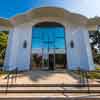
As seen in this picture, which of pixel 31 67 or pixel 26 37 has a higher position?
pixel 26 37

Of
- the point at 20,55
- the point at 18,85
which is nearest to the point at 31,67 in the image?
the point at 20,55

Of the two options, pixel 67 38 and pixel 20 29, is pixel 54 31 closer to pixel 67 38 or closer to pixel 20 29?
pixel 67 38

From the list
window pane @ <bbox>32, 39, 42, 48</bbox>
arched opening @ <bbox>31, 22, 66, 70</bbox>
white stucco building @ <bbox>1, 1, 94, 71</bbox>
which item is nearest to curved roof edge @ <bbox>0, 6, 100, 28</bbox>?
white stucco building @ <bbox>1, 1, 94, 71</bbox>

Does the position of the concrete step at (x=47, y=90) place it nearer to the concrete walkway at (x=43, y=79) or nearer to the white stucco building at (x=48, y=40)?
the concrete walkway at (x=43, y=79)

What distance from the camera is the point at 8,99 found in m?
6.17

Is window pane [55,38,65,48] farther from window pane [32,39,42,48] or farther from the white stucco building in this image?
window pane [32,39,42,48]

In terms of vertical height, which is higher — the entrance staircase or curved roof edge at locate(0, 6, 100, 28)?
curved roof edge at locate(0, 6, 100, 28)

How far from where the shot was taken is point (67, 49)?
1562 cm

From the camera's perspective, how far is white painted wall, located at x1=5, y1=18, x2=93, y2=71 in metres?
15.0

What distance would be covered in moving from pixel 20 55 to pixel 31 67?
187 cm

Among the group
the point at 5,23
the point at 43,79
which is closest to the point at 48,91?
the point at 43,79

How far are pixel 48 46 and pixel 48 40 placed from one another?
0.73 m

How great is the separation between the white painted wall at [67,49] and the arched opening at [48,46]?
23.9 inches

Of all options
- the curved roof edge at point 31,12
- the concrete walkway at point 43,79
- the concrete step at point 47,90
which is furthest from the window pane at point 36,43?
the concrete step at point 47,90
